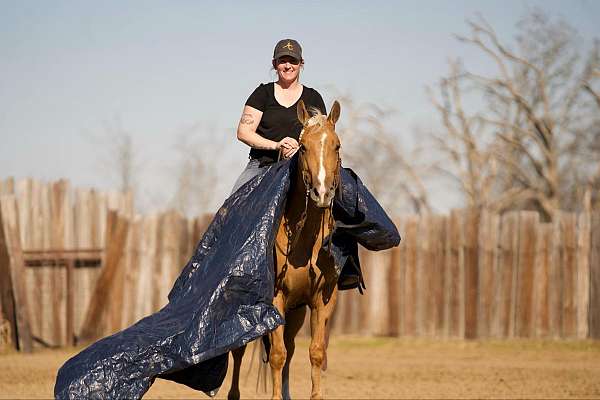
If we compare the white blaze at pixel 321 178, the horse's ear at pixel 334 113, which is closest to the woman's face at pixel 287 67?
the horse's ear at pixel 334 113

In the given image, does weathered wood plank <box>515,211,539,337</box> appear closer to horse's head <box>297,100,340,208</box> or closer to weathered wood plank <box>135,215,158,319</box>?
weathered wood plank <box>135,215,158,319</box>

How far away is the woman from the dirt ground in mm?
4096

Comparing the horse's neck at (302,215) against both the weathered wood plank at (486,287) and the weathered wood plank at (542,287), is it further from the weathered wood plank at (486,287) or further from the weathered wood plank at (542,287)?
the weathered wood plank at (542,287)

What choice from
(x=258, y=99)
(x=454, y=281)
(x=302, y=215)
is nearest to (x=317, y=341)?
(x=302, y=215)

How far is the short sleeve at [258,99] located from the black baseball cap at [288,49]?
1.01ft

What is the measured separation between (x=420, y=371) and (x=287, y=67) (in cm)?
701

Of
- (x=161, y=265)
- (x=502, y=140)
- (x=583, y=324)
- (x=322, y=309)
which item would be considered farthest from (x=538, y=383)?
(x=502, y=140)

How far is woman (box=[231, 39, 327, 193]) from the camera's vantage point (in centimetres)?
767

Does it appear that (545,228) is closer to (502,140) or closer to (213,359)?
(213,359)

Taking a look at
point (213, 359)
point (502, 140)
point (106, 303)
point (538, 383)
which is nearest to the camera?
point (213, 359)

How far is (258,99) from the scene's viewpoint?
7.76 metres

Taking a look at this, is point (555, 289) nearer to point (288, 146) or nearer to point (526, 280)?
point (526, 280)

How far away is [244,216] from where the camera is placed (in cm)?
730

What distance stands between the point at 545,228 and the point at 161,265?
258 inches
